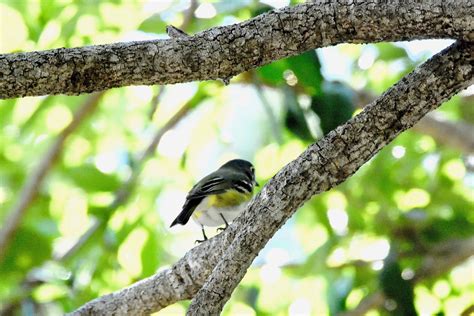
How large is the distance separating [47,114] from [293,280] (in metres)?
1.57

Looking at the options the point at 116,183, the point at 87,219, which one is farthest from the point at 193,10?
the point at 87,219

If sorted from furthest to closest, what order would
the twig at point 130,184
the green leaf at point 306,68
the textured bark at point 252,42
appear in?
1. the twig at point 130,184
2. the green leaf at point 306,68
3. the textured bark at point 252,42

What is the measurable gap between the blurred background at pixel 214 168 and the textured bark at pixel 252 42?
5.65ft

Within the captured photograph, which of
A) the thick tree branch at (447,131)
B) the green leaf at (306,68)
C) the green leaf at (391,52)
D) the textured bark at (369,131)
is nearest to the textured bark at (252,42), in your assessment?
the textured bark at (369,131)

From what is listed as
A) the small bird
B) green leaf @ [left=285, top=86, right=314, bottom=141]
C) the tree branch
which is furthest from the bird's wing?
the tree branch

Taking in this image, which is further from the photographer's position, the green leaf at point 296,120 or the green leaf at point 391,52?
the green leaf at point 391,52

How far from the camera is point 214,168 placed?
4.09m

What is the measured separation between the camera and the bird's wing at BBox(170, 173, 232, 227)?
3240 mm

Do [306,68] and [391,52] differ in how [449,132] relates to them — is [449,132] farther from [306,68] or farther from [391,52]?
[306,68]

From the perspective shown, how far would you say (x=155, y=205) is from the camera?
464 centimetres

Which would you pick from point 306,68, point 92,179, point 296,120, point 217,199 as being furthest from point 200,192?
point 92,179

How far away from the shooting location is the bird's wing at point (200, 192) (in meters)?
3.24

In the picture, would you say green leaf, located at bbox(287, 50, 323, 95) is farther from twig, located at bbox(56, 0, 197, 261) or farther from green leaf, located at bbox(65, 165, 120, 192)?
green leaf, located at bbox(65, 165, 120, 192)

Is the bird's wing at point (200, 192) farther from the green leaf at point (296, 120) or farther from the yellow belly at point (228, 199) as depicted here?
the green leaf at point (296, 120)
